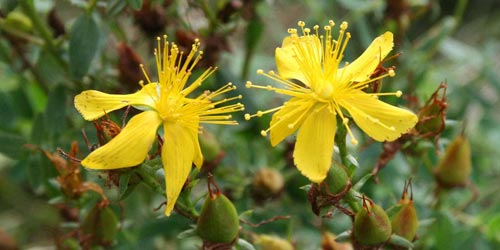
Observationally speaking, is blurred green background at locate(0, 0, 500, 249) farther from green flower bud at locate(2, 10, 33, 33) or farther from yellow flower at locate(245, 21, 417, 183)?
yellow flower at locate(245, 21, 417, 183)

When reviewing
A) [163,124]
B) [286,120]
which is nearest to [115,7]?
[163,124]

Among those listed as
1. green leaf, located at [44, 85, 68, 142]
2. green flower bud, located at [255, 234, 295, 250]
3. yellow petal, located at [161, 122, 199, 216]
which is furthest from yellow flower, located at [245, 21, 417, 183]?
green leaf, located at [44, 85, 68, 142]

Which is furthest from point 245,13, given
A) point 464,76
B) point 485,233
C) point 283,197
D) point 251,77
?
point 464,76

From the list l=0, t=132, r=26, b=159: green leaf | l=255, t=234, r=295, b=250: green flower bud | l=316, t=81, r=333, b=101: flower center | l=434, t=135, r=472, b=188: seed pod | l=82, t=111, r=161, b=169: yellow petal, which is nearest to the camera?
l=82, t=111, r=161, b=169: yellow petal

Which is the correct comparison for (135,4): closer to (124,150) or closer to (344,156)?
(124,150)

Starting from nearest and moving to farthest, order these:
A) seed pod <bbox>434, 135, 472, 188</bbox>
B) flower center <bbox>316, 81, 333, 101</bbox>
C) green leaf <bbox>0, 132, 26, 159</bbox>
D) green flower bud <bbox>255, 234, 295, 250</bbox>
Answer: flower center <bbox>316, 81, 333, 101</bbox> < green flower bud <bbox>255, 234, 295, 250</bbox> < seed pod <bbox>434, 135, 472, 188</bbox> < green leaf <bbox>0, 132, 26, 159</bbox>

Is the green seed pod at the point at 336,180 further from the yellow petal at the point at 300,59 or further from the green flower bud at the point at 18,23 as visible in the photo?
the green flower bud at the point at 18,23
